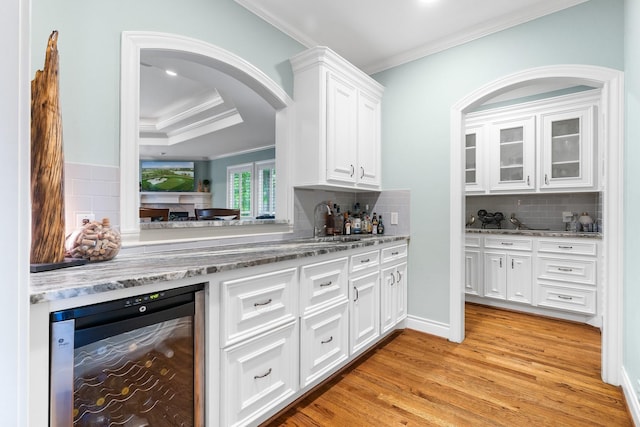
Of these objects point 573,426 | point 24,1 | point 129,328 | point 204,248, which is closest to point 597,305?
point 573,426

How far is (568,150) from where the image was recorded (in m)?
3.49

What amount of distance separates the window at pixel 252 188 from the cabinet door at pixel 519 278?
15.2ft

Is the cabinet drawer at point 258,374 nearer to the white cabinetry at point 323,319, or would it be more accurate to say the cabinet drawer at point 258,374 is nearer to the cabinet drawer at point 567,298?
the white cabinetry at point 323,319

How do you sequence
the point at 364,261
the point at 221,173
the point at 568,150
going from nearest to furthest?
the point at 364,261 → the point at 568,150 → the point at 221,173

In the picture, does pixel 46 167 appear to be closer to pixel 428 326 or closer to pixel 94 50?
pixel 94 50

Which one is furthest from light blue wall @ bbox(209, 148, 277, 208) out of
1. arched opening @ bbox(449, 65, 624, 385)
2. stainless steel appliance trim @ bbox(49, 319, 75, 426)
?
stainless steel appliance trim @ bbox(49, 319, 75, 426)

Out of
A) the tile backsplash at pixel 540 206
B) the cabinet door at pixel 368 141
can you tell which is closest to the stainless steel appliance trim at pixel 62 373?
the cabinet door at pixel 368 141

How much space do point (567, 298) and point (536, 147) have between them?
1.69m

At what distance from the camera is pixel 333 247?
6.50 feet

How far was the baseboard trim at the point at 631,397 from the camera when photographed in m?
1.62

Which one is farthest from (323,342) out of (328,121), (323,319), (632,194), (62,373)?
(632,194)

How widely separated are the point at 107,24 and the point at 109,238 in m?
1.08

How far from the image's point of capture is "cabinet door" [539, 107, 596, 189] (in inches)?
132

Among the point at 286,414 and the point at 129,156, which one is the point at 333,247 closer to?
the point at 286,414
